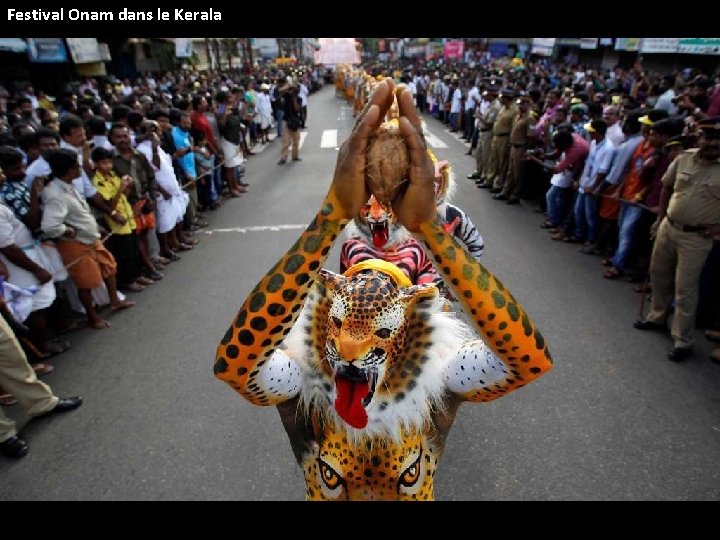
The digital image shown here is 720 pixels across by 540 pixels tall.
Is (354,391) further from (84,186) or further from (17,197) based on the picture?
(84,186)

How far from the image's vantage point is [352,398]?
5.44 feet

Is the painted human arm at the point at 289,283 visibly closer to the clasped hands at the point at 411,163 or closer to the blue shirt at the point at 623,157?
the clasped hands at the point at 411,163

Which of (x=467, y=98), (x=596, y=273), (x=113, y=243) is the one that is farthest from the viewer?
(x=467, y=98)

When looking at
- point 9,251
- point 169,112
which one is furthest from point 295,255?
point 169,112

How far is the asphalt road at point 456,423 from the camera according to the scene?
11.4 feet

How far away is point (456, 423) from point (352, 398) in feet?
8.75

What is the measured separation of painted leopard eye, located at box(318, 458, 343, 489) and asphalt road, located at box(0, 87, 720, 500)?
162 cm

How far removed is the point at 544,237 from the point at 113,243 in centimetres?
669

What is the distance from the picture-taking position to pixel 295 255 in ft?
5.00

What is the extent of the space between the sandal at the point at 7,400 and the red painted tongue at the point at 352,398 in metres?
4.28

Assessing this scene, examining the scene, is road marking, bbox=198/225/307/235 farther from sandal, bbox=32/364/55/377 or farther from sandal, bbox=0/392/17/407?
sandal, bbox=0/392/17/407

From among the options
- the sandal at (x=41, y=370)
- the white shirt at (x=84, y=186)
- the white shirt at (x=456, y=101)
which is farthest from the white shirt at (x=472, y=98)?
the sandal at (x=41, y=370)

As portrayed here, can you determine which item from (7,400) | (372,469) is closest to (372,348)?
(372,469)

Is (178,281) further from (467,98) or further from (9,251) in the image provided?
(467,98)
